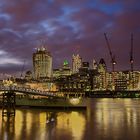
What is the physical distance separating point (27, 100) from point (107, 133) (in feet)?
217

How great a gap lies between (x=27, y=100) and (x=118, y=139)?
71.1 m

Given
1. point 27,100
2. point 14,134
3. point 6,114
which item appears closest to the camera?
point 14,134

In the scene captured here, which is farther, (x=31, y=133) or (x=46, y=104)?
(x=46, y=104)

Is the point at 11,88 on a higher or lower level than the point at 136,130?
higher

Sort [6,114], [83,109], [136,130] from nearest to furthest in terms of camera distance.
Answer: [136,130], [6,114], [83,109]

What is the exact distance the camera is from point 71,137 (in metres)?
42.0

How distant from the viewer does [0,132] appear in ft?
151

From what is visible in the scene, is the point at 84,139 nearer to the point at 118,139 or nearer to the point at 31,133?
the point at 118,139

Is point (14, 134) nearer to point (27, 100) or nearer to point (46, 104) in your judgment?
point (46, 104)

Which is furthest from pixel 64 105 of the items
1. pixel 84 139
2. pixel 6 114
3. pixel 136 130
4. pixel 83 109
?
pixel 84 139

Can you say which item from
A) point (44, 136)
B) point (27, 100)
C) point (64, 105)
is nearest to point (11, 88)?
point (64, 105)

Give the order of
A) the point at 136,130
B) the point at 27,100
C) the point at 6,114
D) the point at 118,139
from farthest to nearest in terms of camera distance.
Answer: the point at 27,100, the point at 6,114, the point at 136,130, the point at 118,139

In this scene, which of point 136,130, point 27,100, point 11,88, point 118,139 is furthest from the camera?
point 27,100

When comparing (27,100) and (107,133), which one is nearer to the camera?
(107,133)
